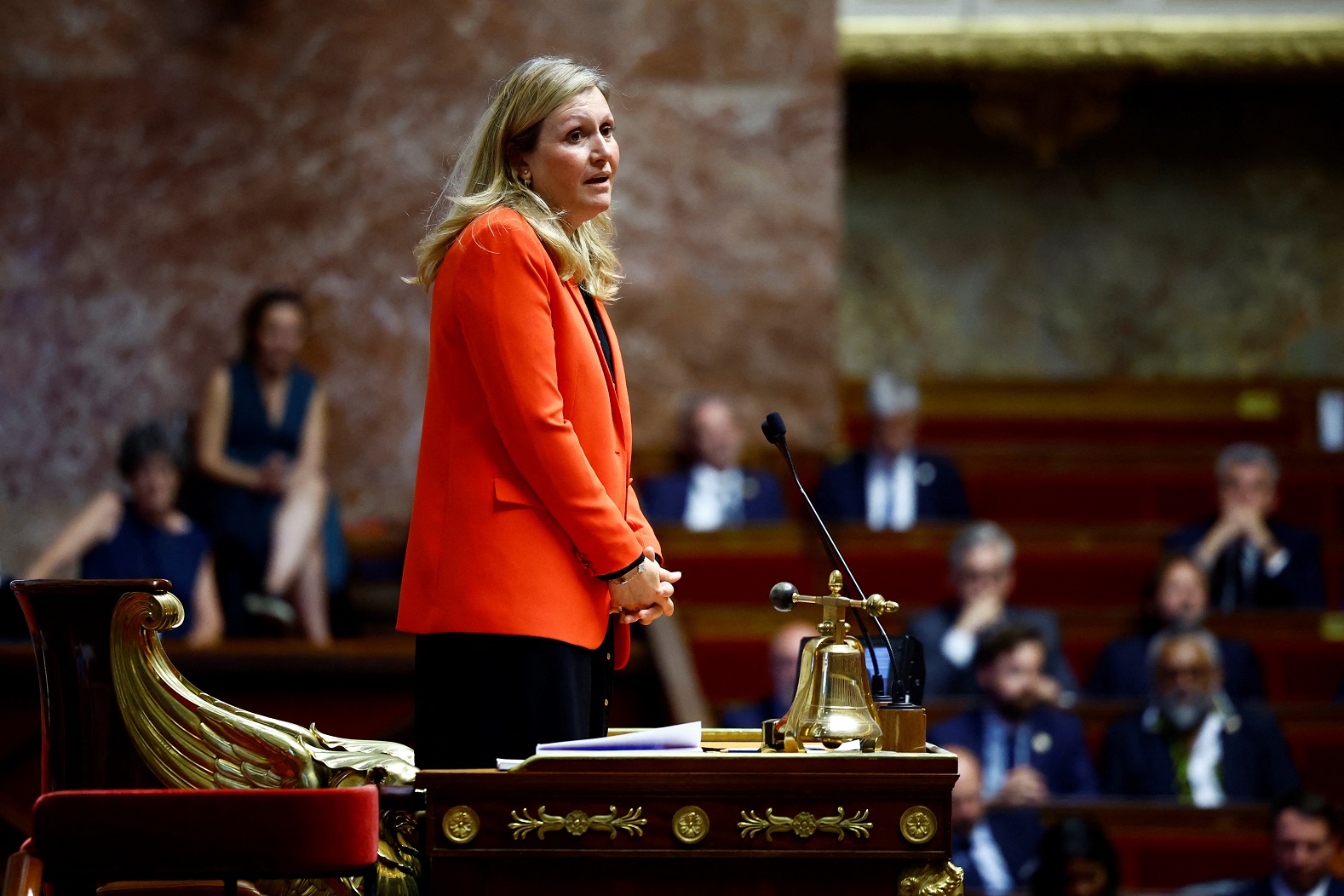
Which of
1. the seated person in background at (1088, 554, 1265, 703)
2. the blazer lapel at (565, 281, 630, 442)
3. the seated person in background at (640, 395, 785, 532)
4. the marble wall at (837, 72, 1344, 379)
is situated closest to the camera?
the blazer lapel at (565, 281, 630, 442)

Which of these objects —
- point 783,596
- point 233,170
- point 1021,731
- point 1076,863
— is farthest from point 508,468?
point 233,170

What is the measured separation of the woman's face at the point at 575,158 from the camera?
Answer: 7.37 ft

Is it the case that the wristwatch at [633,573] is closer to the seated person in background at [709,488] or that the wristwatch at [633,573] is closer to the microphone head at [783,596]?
the microphone head at [783,596]

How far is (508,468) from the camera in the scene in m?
2.20

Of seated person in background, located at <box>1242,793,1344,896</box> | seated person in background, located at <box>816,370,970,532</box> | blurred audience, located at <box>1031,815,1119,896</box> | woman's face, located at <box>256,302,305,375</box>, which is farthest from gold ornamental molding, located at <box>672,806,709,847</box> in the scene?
seated person in background, located at <box>816,370,970,532</box>

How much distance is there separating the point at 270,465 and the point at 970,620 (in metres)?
2.07

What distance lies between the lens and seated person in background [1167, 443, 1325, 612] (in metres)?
5.48

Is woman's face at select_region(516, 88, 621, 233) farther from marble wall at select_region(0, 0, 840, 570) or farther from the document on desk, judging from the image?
marble wall at select_region(0, 0, 840, 570)

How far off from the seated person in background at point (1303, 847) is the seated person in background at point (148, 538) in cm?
273

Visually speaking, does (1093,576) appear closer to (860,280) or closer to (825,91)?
(825,91)

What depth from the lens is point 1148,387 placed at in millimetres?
7223

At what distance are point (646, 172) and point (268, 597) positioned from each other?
213 centimetres

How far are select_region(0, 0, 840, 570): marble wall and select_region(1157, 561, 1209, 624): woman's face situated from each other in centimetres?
221

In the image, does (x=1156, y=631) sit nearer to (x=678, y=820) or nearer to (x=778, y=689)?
(x=778, y=689)
